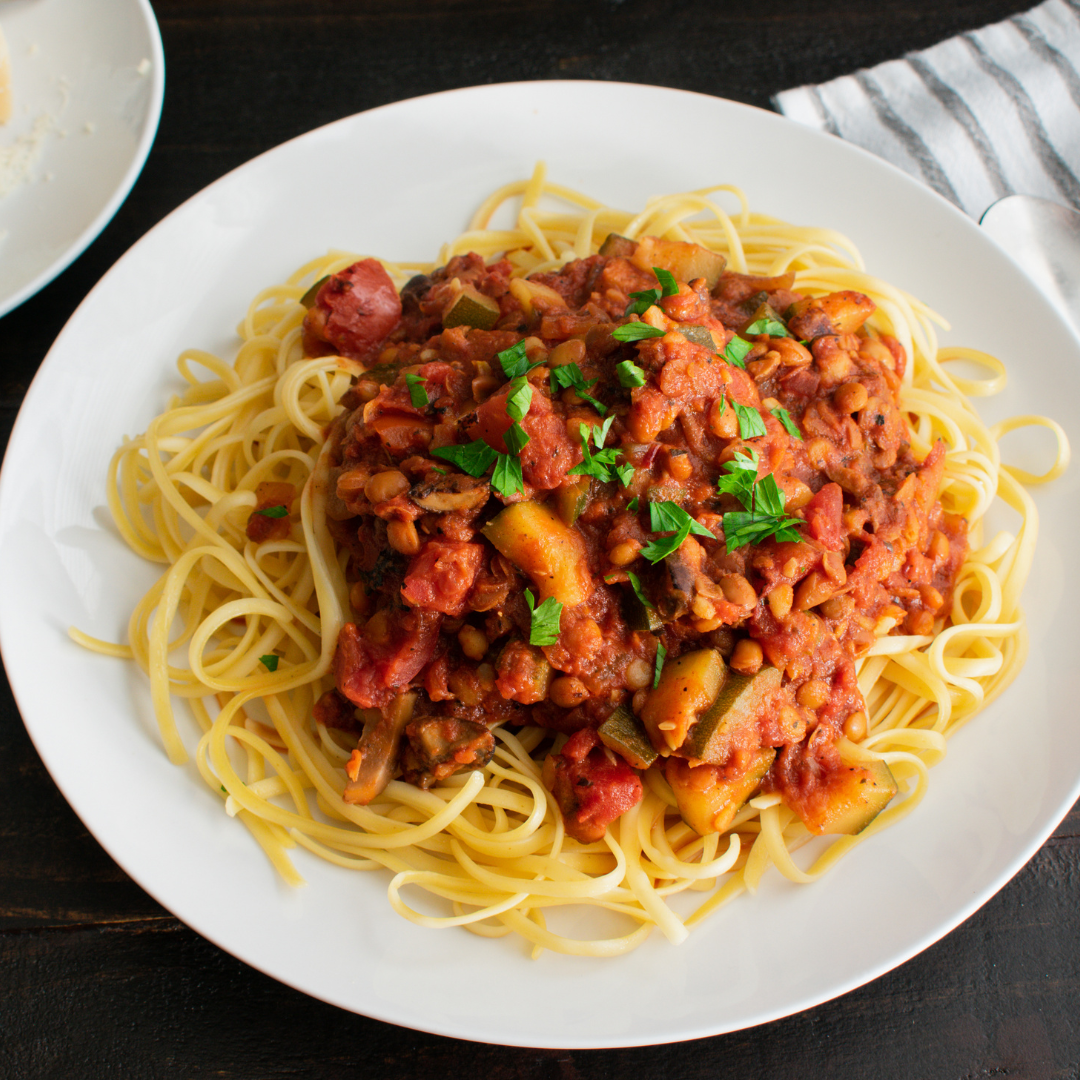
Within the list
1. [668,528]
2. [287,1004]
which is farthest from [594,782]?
[287,1004]

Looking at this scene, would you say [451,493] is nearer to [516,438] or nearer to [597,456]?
[516,438]

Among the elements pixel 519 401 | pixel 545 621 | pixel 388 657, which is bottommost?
pixel 388 657

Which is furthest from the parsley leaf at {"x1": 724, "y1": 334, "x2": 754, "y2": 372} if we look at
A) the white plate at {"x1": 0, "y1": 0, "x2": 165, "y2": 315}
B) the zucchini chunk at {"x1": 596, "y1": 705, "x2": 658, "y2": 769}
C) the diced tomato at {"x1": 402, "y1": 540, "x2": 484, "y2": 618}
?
the white plate at {"x1": 0, "y1": 0, "x2": 165, "y2": 315}

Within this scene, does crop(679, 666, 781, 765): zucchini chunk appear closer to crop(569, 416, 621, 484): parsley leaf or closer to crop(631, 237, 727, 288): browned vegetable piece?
crop(569, 416, 621, 484): parsley leaf

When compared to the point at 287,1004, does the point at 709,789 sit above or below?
above

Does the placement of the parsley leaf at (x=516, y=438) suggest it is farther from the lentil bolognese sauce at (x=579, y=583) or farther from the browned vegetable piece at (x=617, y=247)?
the browned vegetable piece at (x=617, y=247)

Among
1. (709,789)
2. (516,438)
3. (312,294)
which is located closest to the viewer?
(516,438)
